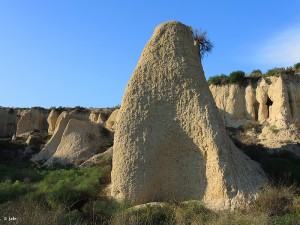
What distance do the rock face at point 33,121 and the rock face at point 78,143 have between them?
23.9m

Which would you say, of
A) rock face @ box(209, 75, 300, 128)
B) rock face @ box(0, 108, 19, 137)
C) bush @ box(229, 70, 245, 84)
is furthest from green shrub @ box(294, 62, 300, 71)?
rock face @ box(0, 108, 19, 137)

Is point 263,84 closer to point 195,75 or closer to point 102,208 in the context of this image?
point 195,75

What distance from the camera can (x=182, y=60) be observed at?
12.7m

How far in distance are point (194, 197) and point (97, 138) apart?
1485 cm

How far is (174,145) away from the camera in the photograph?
11766mm

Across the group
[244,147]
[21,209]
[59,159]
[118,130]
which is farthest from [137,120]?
[59,159]

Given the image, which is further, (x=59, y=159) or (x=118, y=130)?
(x=59, y=159)

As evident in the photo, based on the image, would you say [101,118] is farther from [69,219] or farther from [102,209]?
[69,219]

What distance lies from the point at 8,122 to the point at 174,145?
1830 inches

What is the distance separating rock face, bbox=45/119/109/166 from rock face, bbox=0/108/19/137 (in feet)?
97.9

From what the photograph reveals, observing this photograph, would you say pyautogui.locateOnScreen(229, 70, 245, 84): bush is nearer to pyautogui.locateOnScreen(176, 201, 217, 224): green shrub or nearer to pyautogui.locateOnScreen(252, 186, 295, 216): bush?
pyautogui.locateOnScreen(252, 186, 295, 216): bush

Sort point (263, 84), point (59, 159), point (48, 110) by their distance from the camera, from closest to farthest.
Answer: point (59, 159) < point (263, 84) < point (48, 110)

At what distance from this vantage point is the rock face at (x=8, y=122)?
53188mm

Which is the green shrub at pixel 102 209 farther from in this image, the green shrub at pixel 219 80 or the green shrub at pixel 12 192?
the green shrub at pixel 219 80
